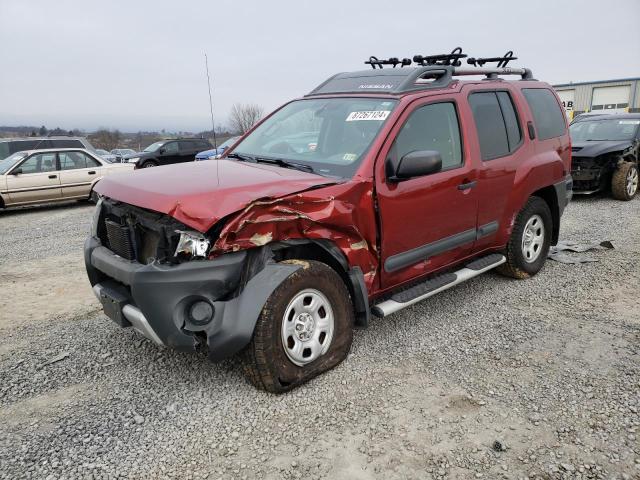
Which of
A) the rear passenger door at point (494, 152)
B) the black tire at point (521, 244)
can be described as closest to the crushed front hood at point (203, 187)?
the rear passenger door at point (494, 152)

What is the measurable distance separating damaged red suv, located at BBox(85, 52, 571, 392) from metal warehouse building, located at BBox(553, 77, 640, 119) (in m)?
45.4

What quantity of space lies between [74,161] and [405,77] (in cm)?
1002

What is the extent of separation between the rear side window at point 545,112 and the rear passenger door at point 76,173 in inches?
390

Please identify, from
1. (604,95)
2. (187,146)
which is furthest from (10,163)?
(604,95)

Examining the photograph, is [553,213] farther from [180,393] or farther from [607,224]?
[180,393]

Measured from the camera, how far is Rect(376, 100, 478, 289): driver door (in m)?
3.61

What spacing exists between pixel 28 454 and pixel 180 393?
88 centimetres

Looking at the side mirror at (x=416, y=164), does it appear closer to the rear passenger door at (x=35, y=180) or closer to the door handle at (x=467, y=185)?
the door handle at (x=467, y=185)

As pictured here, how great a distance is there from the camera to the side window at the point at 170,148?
1902 cm

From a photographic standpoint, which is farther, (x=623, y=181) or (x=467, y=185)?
(x=623, y=181)

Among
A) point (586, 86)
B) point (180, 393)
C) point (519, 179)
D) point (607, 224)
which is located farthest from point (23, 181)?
point (586, 86)

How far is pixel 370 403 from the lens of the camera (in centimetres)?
310

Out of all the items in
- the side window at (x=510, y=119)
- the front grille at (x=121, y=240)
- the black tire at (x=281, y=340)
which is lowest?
the black tire at (x=281, y=340)

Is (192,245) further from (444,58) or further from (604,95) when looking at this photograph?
(604,95)
